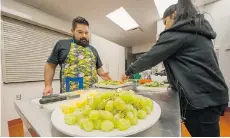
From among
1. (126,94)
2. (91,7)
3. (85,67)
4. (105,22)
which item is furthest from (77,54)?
(105,22)

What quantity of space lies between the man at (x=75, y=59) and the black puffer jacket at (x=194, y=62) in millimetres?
712

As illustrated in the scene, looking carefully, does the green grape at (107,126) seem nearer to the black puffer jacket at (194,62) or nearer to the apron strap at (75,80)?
the black puffer jacket at (194,62)

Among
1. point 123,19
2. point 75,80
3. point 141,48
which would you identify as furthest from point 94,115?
point 141,48

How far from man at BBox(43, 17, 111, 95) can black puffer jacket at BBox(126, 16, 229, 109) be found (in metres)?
0.71

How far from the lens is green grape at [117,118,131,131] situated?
346mm

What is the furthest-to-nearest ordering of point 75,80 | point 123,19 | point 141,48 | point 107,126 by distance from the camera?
point 141,48
point 123,19
point 75,80
point 107,126

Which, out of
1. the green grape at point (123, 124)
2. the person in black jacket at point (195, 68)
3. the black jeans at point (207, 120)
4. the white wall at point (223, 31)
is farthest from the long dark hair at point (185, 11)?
→ the white wall at point (223, 31)

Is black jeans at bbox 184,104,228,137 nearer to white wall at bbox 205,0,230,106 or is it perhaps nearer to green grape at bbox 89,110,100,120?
green grape at bbox 89,110,100,120

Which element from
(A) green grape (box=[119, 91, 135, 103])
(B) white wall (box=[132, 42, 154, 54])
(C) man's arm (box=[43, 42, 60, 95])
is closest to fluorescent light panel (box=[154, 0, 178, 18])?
(C) man's arm (box=[43, 42, 60, 95])

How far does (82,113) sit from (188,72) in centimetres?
59

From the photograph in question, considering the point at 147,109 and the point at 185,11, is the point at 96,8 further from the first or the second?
the point at 147,109

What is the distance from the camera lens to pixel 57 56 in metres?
1.29

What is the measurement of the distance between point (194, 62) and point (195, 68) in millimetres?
33

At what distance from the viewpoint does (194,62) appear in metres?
0.71
